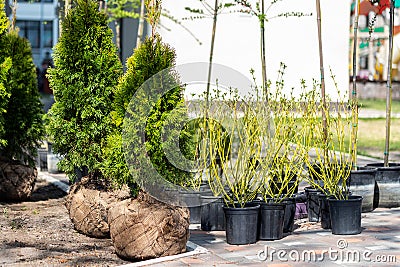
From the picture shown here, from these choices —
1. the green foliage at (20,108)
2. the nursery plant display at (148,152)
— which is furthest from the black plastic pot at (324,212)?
the green foliage at (20,108)

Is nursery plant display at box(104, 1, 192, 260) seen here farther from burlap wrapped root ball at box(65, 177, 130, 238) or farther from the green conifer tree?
the green conifer tree

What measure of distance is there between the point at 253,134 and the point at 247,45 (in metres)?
14.6

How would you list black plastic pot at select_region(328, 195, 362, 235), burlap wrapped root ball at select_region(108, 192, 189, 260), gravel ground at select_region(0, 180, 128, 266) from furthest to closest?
black plastic pot at select_region(328, 195, 362, 235) < gravel ground at select_region(0, 180, 128, 266) < burlap wrapped root ball at select_region(108, 192, 189, 260)

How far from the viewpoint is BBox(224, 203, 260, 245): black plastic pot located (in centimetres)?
710

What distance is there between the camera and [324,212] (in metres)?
7.80

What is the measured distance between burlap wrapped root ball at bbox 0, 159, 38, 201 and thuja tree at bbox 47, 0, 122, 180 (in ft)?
5.39

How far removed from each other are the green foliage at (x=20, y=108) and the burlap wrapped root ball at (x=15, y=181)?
0.21 m

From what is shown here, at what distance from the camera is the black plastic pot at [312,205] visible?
825 cm

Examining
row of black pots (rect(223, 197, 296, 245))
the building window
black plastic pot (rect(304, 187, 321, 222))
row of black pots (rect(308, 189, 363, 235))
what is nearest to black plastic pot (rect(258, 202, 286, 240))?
Result: row of black pots (rect(223, 197, 296, 245))

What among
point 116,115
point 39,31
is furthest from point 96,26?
point 39,31

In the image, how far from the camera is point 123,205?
677 centimetres

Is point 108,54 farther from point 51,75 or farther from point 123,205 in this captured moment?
point 123,205

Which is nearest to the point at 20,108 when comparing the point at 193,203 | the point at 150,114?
the point at 193,203

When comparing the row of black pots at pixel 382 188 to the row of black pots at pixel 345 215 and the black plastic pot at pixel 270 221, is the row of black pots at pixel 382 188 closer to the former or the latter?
the row of black pots at pixel 345 215
